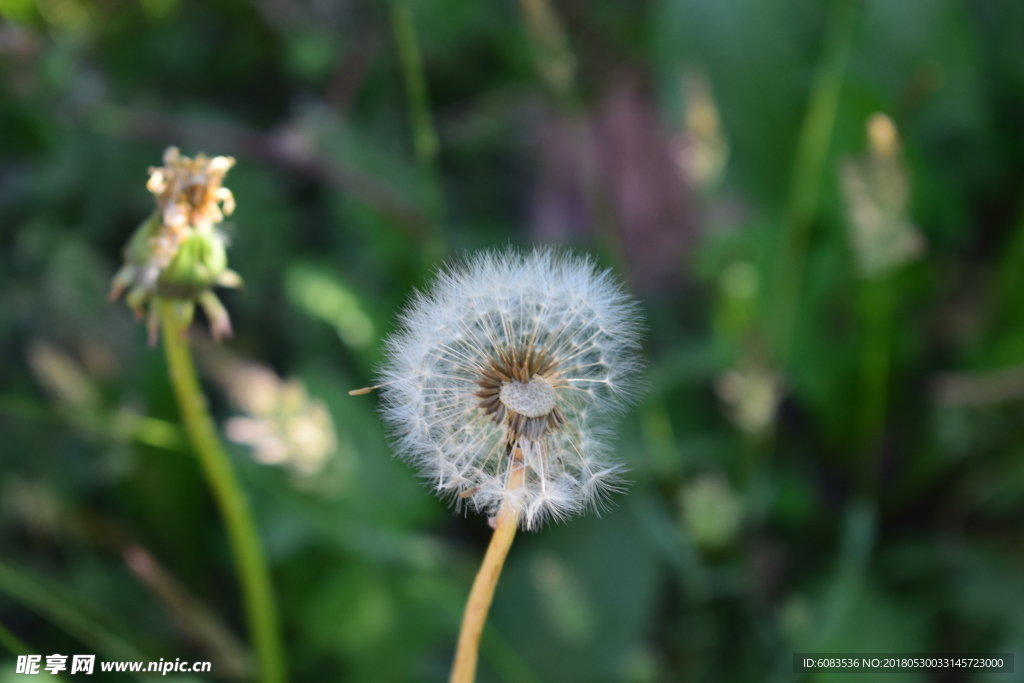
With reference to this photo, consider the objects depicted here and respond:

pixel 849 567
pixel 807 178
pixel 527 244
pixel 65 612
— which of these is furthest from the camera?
pixel 527 244

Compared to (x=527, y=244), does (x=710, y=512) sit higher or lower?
lower

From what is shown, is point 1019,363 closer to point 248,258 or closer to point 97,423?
point 248,258

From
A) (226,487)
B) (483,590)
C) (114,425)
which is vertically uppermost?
(114,425)

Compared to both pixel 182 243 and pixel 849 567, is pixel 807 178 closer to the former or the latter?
pixel 849 567

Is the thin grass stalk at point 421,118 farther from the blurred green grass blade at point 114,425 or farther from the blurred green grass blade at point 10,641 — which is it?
the blurred green grass blade at point 10,641

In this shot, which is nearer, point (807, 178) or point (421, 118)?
point (421, 118)

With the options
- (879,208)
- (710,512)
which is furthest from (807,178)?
(710,512)

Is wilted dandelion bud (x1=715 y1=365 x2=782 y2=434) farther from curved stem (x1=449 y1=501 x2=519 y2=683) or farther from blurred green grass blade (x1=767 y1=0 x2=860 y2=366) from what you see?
curved stem (x1=449 y1=501 x2=519 y2=683)
